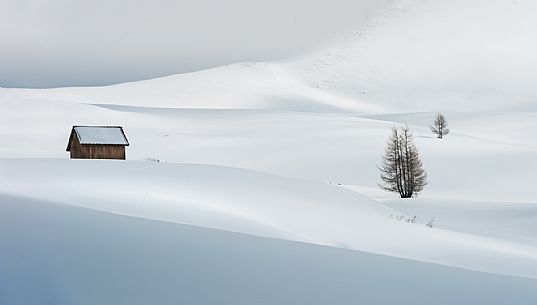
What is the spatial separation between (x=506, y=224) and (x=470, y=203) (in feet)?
21.3

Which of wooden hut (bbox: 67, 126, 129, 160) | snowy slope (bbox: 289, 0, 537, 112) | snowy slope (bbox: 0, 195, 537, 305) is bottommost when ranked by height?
snowy slope (bbox: 0, 195, 537, 305)

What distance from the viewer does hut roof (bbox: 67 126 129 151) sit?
1656 inches

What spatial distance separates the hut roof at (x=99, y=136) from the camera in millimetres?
42062

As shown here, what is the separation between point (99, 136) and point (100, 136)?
0.17 feet

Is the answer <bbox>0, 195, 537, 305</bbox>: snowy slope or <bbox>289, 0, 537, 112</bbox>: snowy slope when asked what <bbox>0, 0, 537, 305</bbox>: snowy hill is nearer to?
<bbox>0, 195, 537, 305</bbox>: snowy slope

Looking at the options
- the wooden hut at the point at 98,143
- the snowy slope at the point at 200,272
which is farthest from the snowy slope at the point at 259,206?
the wooden hut at the point at 98,143

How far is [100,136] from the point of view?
140ft

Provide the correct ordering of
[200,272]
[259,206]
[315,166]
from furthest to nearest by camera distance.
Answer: [315,166] → [259,206] → [200,272]

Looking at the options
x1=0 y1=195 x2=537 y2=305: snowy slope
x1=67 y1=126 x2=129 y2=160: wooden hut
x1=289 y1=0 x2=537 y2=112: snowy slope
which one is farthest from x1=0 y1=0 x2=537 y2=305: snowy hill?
x1=67 y1=126 x2=129 y2=160: wooden hut

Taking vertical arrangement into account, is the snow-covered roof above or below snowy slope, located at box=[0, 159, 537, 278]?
above

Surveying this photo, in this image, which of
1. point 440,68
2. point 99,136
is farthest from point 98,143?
point 440,68

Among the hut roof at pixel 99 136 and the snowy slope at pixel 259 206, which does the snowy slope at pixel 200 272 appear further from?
the hut roof at pixel 99 136

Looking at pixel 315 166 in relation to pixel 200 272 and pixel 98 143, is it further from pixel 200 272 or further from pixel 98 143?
pixel 200 272

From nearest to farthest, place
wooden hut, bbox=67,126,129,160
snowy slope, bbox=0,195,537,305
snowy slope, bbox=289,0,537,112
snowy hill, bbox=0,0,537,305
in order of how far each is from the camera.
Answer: snowy slope, bbox=0,195,537,305
snowy hill, bbox=0,0,537,305
wooden hut, bbox=67,126,129,160
snowy slope, bbox=289,0,537,112
